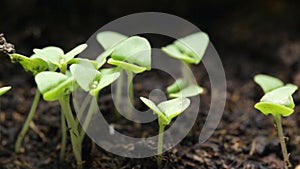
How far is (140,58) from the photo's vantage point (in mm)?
1097

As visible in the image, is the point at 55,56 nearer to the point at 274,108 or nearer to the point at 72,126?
the point at 72,126

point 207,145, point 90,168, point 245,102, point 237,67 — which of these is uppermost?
point 237,67

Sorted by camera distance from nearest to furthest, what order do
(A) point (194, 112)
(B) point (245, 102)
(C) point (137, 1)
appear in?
(A) point (194, 112) < (B) point (245, 102) < (C) point (137, 1)

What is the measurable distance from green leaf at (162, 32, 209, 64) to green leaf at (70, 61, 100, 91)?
0.95 ft

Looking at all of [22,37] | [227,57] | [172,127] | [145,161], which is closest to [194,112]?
[172,127]

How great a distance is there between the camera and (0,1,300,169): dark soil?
1.21 meters

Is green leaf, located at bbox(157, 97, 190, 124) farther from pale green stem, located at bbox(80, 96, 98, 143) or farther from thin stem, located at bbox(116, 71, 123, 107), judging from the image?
thin stem, located at bbox(116, 71, 123, 107)

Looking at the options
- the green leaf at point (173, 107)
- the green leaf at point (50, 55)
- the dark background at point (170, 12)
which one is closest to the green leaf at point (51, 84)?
the green leaf at point (50, 55)

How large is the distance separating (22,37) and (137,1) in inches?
19.6

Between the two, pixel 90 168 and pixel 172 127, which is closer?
pixel 90 168

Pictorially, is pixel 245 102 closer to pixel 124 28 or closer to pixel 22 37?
pixel 124 28

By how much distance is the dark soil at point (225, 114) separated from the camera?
3.99 ft

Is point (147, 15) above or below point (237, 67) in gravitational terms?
above

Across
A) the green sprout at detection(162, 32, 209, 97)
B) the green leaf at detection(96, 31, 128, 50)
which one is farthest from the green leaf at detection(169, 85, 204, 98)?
the green leaf at detection(96, 31, 128, 50)
